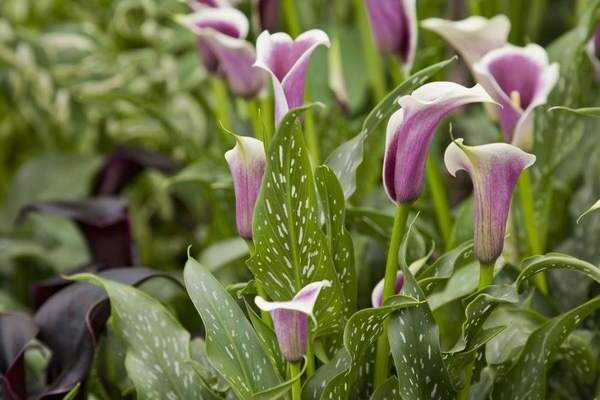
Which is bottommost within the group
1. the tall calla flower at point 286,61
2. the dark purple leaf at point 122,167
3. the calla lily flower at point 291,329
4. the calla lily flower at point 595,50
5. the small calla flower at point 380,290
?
the dark purple leaf at point 122,167

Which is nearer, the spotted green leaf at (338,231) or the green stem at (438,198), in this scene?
the spotted green leaf at (338,231)

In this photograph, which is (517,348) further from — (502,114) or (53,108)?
(53,108)

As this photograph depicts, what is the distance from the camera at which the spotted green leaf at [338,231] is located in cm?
59

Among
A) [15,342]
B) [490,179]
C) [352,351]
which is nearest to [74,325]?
[15,342]

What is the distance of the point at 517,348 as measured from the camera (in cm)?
66

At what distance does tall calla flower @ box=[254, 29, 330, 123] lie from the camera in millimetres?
559

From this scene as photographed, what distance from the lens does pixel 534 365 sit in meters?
0.63

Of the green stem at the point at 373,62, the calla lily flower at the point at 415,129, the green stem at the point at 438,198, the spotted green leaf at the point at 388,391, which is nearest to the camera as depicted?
the calla lily flower at the point at 415,129

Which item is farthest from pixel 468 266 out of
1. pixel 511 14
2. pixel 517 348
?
pixel 511 14

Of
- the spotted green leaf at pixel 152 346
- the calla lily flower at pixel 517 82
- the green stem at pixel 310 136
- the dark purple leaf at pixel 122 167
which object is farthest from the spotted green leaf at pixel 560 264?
the dark purple leaf at pixel 122 167

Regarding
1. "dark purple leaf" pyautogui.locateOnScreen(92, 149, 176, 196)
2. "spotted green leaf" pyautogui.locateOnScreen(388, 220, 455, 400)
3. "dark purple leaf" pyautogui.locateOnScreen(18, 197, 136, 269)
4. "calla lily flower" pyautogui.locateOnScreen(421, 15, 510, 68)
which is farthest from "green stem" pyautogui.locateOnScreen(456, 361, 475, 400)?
"dark purple leaf" pyautogui.locateOnScreen(92, 149, 176, 196)

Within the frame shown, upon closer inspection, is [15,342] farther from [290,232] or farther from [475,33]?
→ [475,33]

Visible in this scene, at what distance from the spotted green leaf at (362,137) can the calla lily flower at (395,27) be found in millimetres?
157

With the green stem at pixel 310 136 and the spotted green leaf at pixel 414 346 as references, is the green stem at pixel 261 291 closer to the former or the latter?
the spotted green leaf at pixel 414 346
